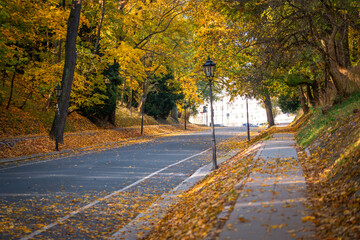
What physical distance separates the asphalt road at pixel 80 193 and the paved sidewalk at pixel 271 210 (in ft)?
8.30

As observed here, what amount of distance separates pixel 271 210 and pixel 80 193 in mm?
5694

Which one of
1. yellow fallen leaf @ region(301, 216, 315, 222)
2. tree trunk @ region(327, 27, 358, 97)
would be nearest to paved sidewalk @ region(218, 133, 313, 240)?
yellow fallen leaf @ region(301, 216, 315, 222)

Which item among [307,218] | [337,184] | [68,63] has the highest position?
[68,63]

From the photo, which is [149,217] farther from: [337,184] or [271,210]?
[337,184]

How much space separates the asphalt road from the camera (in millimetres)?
6886

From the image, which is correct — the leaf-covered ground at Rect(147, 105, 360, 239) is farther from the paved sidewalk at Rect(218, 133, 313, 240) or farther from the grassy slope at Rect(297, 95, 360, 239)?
the paved sidewalk at Rect(218, 133, 313, 240)

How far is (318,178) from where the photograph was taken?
762 cm

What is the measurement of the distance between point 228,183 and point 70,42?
55.7ft

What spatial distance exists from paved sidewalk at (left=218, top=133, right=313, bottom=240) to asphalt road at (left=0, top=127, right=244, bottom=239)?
2529 millimetres

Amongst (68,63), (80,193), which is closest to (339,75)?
(80,193)

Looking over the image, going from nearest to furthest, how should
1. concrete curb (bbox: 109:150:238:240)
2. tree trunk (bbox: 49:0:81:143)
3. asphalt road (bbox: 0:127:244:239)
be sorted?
concrete curb (bbox: 109:150:238:240)
asphalt road (bbox: 0:127:244:239)
tree trunk (bbox: 49:0:81:143)

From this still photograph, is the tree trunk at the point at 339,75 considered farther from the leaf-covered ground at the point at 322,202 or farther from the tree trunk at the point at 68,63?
the tree trunk at the point at 68,63

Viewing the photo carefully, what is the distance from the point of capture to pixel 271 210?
5535 millimetres

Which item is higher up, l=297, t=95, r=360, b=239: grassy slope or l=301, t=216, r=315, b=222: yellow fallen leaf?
l=297, t=95, r=360, b=239: grassy slope
